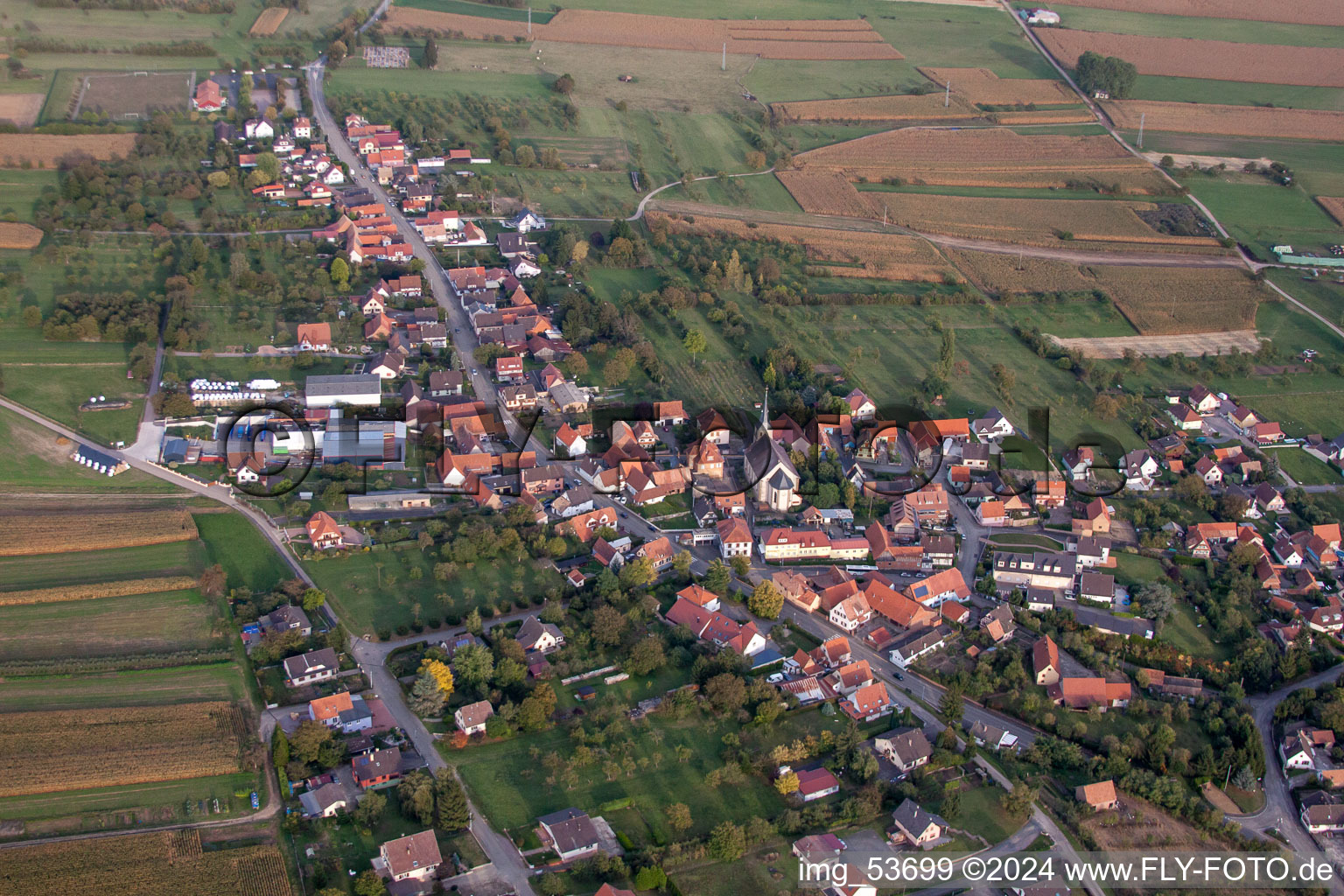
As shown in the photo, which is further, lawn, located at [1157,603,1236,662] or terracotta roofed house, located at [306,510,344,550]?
terracotta roofed house, located at [306,510,344,550]

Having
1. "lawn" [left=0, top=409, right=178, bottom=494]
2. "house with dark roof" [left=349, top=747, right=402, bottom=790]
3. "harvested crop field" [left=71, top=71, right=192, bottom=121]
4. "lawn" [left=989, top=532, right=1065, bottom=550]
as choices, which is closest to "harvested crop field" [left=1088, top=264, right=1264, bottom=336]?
"lawn" [left=989, top=532, right=1065, bottom=550]

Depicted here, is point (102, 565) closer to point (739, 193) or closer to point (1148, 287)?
point (739, 193)

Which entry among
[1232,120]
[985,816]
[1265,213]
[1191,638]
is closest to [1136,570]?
[1191,638]

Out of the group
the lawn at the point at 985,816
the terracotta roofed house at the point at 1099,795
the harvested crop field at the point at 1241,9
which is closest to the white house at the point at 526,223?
the lawn at the point at 985,816

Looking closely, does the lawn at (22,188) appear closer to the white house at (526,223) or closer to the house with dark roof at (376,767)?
the white house at (526,223)

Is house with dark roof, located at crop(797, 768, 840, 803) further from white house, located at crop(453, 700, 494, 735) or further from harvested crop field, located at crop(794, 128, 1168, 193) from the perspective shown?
harvested crop field, located at crop(794, 128, 1168, 193)

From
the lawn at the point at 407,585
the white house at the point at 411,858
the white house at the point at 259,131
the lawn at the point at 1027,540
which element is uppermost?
the white house at the point at 259,131
